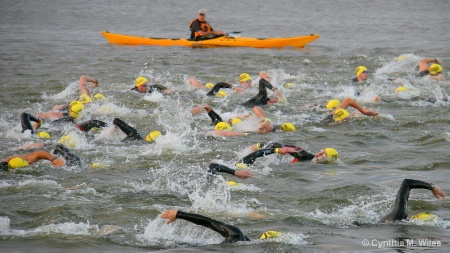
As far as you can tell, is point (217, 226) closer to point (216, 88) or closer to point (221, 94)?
point (216, 88)

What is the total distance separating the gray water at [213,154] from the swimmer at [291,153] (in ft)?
0.68

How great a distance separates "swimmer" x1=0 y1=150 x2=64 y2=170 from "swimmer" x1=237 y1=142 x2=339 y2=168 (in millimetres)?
3020

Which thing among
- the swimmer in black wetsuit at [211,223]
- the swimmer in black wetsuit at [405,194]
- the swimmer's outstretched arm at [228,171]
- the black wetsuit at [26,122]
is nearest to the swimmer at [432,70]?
the black wetsuit at [26,122]

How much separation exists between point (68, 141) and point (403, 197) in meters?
6.94

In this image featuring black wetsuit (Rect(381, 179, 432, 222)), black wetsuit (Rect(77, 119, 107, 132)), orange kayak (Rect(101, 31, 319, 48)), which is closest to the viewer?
black wetsuit (Rect(381, 179, 432, 222))

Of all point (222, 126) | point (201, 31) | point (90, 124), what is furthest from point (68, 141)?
point (201, 31)

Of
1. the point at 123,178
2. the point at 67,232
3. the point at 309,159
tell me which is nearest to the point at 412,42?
the point at 309,159

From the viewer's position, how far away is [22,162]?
1245 centimetres

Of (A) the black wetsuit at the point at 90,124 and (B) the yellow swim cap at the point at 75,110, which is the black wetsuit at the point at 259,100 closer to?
(B) the yellow swim cap at the point at 75,110

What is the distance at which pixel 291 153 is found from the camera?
12805mm

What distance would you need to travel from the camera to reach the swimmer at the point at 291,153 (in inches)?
486

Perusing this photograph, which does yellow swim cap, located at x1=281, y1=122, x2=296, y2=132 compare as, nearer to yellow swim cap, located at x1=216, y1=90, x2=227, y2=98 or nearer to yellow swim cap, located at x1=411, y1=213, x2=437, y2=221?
yellow swim cap, located at x1=216, y1=90, x2=227, y2=98

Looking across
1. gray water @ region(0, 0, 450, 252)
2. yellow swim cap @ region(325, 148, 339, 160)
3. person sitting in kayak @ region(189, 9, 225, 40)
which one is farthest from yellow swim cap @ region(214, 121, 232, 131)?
person sitting in kayak @ region(189, 9, 225, 40)

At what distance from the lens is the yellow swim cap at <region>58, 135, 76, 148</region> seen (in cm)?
1411
